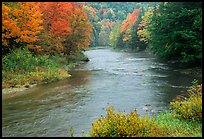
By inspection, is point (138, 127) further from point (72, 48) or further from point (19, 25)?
point (72, 48)

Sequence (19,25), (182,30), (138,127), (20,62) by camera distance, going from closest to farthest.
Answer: (138,127) < (20,62) < (19,25) < (182,30)

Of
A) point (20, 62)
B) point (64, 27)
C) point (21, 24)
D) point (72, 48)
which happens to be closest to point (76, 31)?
point (72, 48)

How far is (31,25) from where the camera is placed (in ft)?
91.0

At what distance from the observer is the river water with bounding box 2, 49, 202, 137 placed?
12961mm

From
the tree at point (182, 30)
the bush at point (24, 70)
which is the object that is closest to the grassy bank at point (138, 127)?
the bush at point (24, 70)

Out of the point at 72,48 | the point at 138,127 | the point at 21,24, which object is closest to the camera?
the point at 138,127

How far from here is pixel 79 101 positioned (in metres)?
17.7

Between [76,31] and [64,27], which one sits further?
[76,31]

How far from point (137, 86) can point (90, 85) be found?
3.66 metres

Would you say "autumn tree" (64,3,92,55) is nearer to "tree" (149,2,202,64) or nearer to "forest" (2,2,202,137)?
"forest" (2,2,202,137)

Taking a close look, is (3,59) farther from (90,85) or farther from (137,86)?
(137,86)

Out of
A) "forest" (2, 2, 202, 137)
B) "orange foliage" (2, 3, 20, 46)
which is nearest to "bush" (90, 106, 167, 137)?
"forest" (2, 2, 202, 137)

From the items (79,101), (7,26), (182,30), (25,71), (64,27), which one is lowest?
(79,101)

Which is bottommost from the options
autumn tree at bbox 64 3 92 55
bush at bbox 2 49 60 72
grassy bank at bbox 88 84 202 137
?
grassy bank at bbox 88 84 202 137
